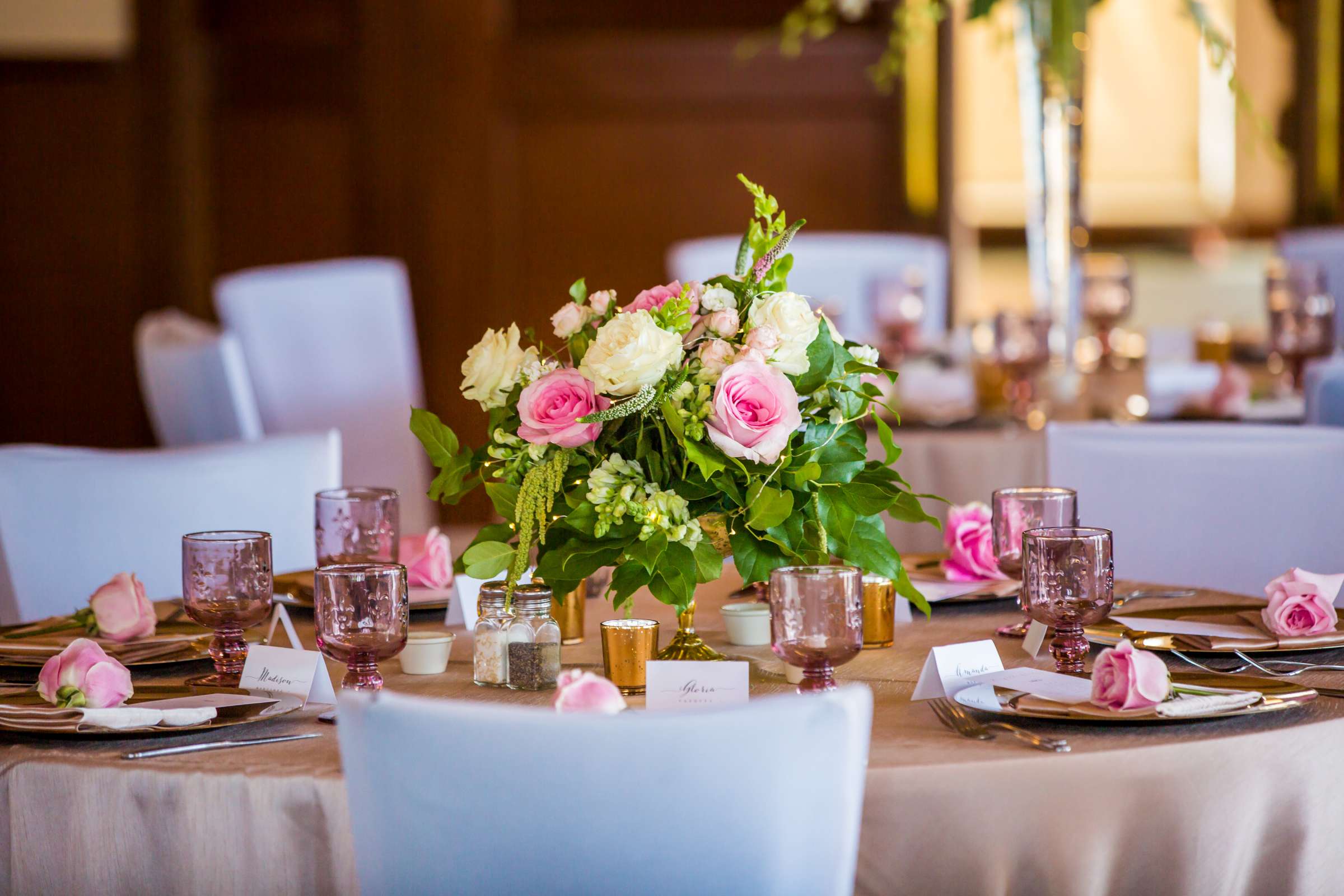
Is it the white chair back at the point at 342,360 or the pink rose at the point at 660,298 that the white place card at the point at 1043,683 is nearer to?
the pink rose at the point at 660,298

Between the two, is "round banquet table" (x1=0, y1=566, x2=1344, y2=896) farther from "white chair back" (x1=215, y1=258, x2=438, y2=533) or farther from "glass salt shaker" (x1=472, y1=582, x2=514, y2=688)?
"white chair back" (x1=215, y1=258, x2=438, y2=533)

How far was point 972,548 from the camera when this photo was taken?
5.82ft

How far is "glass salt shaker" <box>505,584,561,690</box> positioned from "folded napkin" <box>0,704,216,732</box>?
0.86 ft

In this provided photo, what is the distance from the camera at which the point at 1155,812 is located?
45.1 inches

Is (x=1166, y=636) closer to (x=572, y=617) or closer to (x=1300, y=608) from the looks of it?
(x=1300, y=608)

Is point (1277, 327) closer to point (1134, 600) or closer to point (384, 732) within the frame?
point (1134, 600)

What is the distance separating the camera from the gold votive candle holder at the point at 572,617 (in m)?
1.57

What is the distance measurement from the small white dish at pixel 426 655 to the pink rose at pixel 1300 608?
790 mm

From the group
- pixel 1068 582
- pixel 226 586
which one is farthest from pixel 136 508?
pixel 1068 582

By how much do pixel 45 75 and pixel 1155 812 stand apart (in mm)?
4564

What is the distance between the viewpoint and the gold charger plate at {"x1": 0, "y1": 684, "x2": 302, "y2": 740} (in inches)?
48.5

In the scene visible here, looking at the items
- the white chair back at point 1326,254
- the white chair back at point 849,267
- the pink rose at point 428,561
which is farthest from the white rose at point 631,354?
the white chair back at point 1326,254

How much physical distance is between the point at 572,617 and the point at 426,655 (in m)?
0.18

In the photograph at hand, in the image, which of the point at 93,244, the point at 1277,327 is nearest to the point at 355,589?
the point at 1277,327
